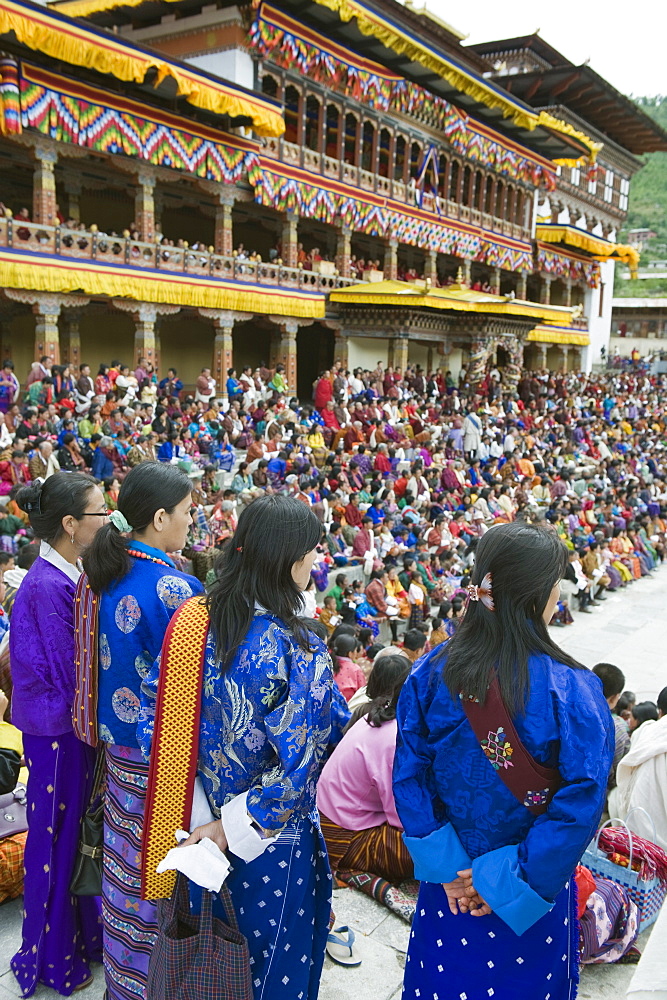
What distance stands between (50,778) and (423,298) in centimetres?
1821

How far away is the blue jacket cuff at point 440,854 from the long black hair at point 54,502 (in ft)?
5.43

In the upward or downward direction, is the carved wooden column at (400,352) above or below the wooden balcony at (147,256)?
below

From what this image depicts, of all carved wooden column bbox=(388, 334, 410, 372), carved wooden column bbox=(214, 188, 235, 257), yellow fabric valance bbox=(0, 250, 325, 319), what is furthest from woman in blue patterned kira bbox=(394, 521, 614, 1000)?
carved wooden column bbox=(388, 334, 410, 372)

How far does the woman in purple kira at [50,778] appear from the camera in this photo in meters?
2.66

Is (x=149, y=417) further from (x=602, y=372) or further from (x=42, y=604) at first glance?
(x=602, y=372)

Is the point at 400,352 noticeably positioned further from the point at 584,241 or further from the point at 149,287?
the point at 584,241

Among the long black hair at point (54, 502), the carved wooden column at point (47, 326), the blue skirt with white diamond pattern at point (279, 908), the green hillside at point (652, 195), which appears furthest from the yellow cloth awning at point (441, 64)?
the green hillside at point (652, 195)

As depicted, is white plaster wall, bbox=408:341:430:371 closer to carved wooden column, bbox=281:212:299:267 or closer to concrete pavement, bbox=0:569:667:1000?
carved wooden column, bbox=281:212:299:267

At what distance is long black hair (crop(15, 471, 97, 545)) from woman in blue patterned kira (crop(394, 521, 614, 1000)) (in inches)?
57.0

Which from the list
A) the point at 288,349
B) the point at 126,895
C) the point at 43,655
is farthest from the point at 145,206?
the point at 126,895

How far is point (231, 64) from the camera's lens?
679 inches

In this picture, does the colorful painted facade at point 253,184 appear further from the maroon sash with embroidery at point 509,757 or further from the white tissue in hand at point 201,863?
the maroon sash with embroidery at point 509,757

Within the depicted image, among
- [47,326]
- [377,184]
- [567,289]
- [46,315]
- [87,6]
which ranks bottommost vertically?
[47,326]

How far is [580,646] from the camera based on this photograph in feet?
30.9
